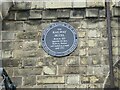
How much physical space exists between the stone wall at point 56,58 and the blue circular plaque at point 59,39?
67 millimetres

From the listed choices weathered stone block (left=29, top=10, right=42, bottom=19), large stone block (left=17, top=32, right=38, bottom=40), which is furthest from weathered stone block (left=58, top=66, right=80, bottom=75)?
weathered stone block (left=29, top=10, right=42, bottom=19)

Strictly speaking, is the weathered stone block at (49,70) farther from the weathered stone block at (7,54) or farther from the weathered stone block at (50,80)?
the weathered stone block at (7,54)

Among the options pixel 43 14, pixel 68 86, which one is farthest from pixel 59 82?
pixel 43 14

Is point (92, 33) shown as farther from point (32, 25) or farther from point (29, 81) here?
point (29, 81)

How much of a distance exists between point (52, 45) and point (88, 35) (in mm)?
556

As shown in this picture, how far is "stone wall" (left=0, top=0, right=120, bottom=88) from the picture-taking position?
256 inches

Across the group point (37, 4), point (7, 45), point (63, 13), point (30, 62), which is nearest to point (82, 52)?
point (63, 13)

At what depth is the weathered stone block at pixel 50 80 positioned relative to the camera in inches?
256

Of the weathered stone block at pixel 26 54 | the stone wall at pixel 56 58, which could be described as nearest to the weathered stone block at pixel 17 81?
the stone wall at pixel 56 58

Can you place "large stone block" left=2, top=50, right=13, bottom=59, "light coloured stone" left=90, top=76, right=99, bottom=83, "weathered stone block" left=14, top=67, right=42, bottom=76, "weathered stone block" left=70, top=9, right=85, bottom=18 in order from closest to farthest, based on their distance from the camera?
"light coloured stone" left=90, top=76, right=99, bottom=83 → "weathered stone block" left=14, top=67, right=42, bottom=76 → "large stone block" left=2, top=50, right=13, bottom=59 → "weathered stone block" left=70, top=9, right=85, bottom=18

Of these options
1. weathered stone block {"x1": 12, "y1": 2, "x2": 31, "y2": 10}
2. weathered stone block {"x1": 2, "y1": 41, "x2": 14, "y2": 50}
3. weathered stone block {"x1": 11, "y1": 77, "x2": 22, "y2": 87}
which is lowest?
weathered stone block {"x1": 11, "y1": 77, "x2": 22, "y2": 87}

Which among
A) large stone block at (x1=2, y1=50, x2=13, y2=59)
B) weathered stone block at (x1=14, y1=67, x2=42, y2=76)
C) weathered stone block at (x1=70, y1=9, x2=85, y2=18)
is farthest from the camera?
weathered stone block at (x1=70, y1=9, x2=85, y2=18)

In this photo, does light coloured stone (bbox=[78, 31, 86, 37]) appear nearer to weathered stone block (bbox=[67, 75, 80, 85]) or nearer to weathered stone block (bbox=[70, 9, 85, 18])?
weathered stone block (bbox=[70, 9, 85, 18])

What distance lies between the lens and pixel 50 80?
256 inches
